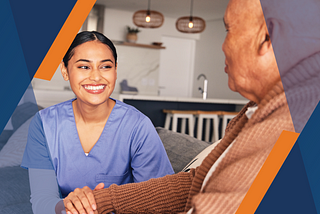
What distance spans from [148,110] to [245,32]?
144 inches

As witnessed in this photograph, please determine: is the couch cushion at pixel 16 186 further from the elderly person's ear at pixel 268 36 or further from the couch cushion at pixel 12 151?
the elderly person's ear at pixel 268 36

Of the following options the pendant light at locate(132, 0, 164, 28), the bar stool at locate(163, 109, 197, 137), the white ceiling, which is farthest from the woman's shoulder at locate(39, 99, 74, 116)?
the white ceiling

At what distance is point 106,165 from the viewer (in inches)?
34.6

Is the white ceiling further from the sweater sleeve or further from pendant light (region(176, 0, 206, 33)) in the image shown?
the sweater sleeve

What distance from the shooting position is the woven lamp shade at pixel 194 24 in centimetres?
430

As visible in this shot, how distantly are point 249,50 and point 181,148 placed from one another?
1.01 m

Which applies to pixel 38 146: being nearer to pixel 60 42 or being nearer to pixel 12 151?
pixel 12 151

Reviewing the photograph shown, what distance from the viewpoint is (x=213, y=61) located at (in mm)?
5730

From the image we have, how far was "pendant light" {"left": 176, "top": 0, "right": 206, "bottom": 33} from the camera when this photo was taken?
429 cm

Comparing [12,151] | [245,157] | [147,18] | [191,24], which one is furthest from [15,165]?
[191,24]

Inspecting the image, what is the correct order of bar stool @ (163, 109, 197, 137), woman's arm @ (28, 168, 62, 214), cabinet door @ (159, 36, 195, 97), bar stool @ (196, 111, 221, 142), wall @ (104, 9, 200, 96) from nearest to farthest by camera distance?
woman's arm @ (28, 168, 62, 214)
bar stool @ (163, 109, 197, 137)
bar stool @ (196, 111, 221, 142)
wall @ (104, 9, 200, 96)
cabinet door @ (159, 36, 195, 97)

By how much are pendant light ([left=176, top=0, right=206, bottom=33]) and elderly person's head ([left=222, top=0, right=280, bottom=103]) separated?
4156 millimetres

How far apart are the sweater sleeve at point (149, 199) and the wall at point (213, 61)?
4.89 meters

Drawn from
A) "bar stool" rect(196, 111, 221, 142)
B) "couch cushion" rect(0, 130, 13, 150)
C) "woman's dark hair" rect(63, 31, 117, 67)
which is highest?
"woman's dark hair" rect(63, 31, 117, 67)
